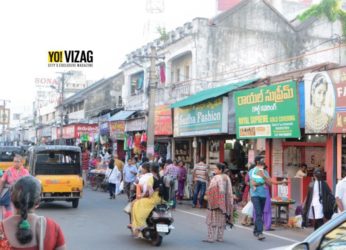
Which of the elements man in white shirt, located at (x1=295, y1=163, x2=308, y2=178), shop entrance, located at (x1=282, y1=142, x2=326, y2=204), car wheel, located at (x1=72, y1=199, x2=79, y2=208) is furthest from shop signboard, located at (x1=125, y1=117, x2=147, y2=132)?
man in white shirt, located at (x1=295, y1=163, x2=308, y2=178)

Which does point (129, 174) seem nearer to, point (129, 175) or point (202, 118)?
point (129, 175)

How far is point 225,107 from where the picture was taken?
19.0 metres

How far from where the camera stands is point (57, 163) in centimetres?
1716

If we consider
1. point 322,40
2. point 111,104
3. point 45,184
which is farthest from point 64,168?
point 111,104

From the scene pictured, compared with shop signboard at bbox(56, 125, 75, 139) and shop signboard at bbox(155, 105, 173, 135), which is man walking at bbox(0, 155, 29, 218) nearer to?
shop signboard at bbox(155, 105, 173, 135)

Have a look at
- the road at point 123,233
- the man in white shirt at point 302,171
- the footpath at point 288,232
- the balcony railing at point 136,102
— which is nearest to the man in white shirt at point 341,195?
the road at point 123,233

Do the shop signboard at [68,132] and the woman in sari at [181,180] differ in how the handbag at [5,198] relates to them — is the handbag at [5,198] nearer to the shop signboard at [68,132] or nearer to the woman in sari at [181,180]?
the woman in sari at [181,180]

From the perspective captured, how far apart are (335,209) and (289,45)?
1805 centimetres

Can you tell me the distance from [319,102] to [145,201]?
5.94m

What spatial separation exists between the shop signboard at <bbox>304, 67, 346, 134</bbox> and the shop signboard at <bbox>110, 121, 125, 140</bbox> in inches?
716

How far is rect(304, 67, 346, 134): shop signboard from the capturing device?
13.1 m

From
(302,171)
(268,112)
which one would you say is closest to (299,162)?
(302,171)

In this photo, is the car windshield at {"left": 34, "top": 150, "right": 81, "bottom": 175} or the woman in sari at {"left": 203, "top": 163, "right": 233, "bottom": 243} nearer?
the woman in sari at {"left": 203, "top": 163, "right": 233, "bottom": 243}

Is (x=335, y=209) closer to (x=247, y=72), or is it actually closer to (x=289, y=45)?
(x=247, y=72)
